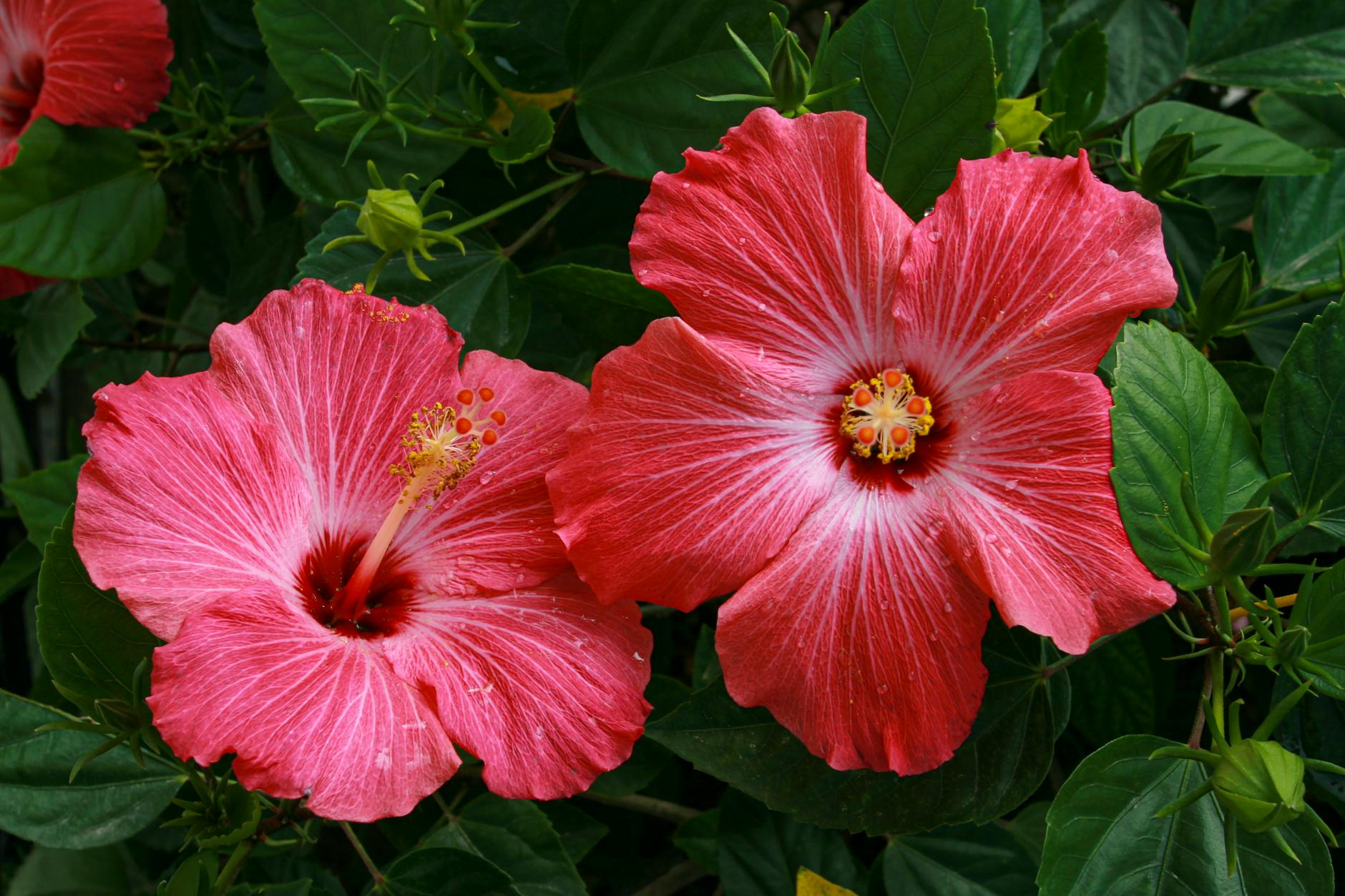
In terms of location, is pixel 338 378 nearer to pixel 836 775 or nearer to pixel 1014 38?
pixel 836 775

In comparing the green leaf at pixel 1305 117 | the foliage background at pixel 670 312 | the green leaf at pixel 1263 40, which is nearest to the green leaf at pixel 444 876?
the foliage background at pixel 670 312

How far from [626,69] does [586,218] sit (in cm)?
31

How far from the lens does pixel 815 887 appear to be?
4.19 feet

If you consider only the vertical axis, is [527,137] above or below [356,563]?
above

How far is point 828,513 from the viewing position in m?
1.04

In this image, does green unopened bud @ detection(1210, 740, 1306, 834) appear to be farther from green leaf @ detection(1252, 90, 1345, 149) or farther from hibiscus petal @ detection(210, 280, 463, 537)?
green leaf @ detection(1252, 90, 1345, 149)

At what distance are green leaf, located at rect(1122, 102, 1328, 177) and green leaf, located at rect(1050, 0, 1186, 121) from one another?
0.54 ft

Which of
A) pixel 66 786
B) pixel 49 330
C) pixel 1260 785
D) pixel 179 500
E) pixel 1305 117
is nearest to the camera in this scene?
pixel 1260 785

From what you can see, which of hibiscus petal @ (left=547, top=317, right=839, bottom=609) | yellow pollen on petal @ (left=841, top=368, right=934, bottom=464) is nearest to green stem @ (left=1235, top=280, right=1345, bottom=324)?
yellow pollen on petal @ (left=841, top=368, right=934, bottom=464)

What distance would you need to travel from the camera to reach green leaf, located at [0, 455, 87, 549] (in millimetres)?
1707

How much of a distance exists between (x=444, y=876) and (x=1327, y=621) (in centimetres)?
105

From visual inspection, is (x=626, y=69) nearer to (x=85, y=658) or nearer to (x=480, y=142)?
(x=480, y=142)

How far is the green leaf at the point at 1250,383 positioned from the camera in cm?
132

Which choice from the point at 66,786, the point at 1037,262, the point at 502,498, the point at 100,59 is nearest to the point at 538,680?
the point at 502,498
